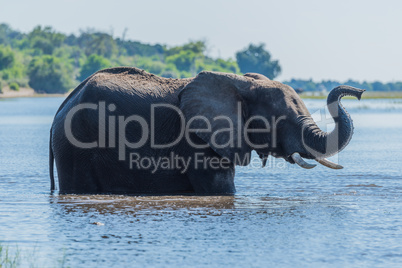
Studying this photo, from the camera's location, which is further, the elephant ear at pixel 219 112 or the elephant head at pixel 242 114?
the elephant ear at pixel 219 112

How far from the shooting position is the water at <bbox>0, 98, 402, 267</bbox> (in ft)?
29.0

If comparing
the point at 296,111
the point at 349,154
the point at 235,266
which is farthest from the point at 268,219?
the point at 349,154

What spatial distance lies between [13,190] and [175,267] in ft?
19.4

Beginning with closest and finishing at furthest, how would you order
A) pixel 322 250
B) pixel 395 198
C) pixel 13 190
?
pixel 322 250 → pixel 395 198 → pixel 13 190

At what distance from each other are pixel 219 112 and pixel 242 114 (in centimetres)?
31

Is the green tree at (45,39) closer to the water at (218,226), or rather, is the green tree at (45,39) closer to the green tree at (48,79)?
the green tree at (48,79)

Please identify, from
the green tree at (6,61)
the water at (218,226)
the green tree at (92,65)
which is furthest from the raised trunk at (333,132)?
the green tree at (92,65)

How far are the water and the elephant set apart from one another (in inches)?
12.5

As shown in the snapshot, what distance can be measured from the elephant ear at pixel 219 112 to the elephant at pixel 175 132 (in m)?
0.01

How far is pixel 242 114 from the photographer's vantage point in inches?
463

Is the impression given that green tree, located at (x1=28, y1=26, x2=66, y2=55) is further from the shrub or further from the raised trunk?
the raised trunk

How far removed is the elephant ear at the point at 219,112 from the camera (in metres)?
11.7

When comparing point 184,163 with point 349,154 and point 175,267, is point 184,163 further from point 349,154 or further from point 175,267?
point 349,154

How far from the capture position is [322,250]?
Answer: 9.12m
